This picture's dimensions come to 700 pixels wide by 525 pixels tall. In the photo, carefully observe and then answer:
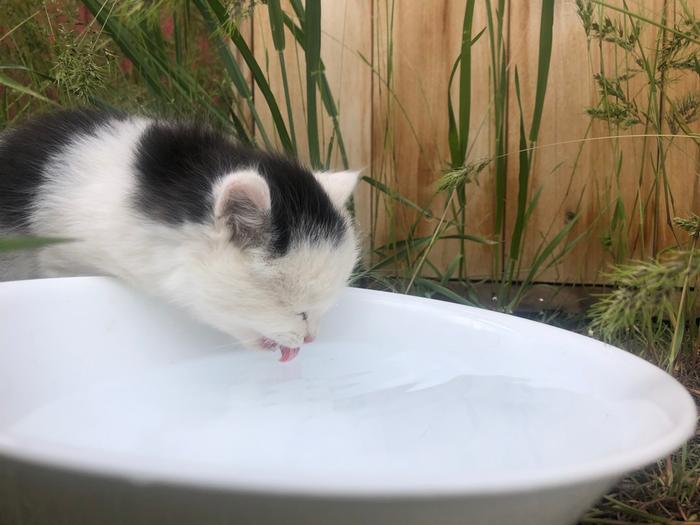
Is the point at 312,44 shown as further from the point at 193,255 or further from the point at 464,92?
the point at 193,255

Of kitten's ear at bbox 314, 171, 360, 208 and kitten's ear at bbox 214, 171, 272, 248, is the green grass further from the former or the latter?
kitten's ear at bbox 214, 171, 272, 248

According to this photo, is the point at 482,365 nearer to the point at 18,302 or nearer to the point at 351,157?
the point at 18,302

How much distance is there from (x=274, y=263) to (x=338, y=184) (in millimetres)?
307

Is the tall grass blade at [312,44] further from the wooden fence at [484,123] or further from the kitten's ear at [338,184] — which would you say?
the wooden fence at [484,123]

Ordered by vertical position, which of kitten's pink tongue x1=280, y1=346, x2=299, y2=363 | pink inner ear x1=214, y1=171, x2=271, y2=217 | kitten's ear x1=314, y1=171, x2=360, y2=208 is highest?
pink inner ear x1=214, y1=171, x2=271, y2=217

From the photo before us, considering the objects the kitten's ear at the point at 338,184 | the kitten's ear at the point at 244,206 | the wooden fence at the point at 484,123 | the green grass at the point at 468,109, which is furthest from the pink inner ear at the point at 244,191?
the wooden fence at the point at 484,123

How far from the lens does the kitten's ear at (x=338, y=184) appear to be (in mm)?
1527

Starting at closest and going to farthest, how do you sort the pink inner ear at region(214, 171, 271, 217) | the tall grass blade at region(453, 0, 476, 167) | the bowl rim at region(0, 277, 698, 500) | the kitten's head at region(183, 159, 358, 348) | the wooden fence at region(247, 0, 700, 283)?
the bowl rim at region(0, 277, 698, 500), the pink inner ear at region(214, 171, 271, 217), the kitten's head at region(183, 159, 358, 348), the tall grass blade at region(453, 0, 476, 167), the wooden fence at region(247, 0, 700, 283)

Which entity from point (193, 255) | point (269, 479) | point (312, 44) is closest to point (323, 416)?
point (193, 255)

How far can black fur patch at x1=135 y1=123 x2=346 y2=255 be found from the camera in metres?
1.34

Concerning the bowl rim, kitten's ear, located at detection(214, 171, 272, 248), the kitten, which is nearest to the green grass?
the kitten

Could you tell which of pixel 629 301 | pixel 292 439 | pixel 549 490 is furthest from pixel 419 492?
pixel 292 439

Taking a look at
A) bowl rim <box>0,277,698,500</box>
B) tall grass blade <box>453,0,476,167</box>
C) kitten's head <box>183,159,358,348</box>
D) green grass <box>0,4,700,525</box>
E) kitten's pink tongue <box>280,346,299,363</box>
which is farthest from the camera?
tall grass blade <box>453,0,476,167</box>

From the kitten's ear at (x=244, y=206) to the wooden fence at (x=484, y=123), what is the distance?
0.89 m
